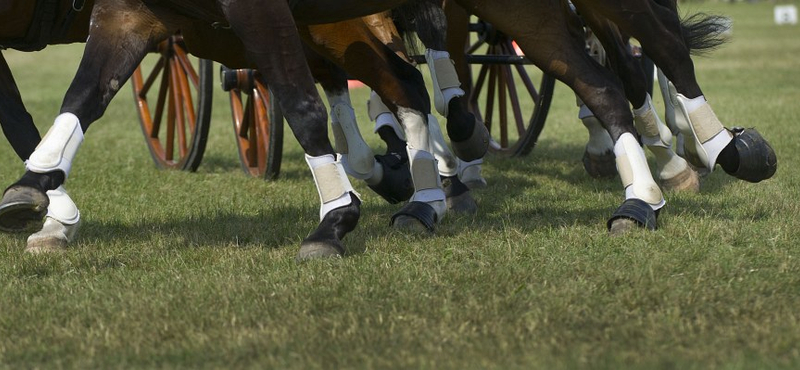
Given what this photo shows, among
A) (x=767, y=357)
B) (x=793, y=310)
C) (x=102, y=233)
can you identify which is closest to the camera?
(x=767, y=357)

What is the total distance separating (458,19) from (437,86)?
26.0 inches

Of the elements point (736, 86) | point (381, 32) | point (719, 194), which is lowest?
point (736, 86)

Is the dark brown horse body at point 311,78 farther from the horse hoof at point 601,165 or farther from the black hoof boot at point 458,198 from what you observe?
the horse hoof at point 601,165

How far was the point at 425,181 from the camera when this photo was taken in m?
5.23

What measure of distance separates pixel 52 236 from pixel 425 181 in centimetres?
154

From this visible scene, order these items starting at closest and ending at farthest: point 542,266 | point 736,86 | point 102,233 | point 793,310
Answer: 1. point 793,310
2. point 542,266
3. point 102,233
4. point 736,86

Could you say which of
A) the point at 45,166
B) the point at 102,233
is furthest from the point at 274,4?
the point at 102,233

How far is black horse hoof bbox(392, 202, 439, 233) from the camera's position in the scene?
5.04 meters

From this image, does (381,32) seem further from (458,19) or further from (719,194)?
(719,194)

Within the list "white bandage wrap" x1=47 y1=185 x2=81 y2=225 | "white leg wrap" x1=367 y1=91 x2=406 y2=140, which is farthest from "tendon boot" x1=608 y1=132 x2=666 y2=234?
"white bandage wrap" x1=47 y1=185 x2=81 y2=225

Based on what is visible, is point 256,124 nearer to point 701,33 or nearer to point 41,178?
point 701,33

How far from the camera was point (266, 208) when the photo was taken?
19.7ft

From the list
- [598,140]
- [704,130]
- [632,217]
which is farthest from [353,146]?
[598,140]

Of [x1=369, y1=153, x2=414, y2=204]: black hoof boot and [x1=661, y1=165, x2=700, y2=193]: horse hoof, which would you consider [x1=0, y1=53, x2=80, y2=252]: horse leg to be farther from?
[x1=661, y1=165, x2=700, y2=193]: horse hoof
